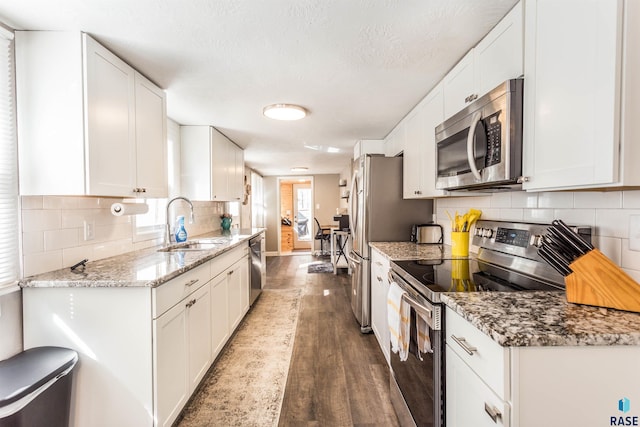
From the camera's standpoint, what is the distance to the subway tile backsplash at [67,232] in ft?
4.93

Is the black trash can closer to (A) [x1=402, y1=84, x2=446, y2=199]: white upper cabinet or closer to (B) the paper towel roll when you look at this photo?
(B) the paper towel roll

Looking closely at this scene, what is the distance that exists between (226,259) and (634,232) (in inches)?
98.0

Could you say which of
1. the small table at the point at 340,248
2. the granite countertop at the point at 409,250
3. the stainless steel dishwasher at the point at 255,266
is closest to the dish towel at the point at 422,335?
the granite countertop at the point at 409,250

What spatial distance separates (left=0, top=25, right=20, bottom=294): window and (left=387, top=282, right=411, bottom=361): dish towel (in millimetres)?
1903

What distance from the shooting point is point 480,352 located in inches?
36.0

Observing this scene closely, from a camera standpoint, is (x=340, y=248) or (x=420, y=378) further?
(x=340, y=248)

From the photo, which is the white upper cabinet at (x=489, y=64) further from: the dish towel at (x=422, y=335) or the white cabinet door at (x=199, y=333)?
the white cabinet door at (x=199, y=333)

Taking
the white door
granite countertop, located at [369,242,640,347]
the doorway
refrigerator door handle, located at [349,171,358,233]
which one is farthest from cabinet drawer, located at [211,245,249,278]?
the white door

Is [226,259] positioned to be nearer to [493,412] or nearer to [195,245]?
[195,245]

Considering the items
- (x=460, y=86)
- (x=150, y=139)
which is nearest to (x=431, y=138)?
(x=460, y=86)

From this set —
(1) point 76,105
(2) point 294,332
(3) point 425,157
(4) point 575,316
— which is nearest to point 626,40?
(4) point 575,316

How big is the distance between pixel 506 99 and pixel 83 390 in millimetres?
2367

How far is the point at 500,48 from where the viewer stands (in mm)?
1352

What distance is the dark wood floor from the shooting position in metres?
1.76
